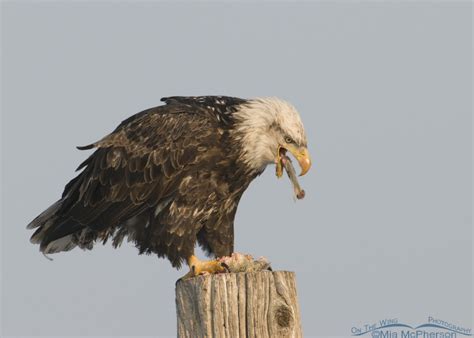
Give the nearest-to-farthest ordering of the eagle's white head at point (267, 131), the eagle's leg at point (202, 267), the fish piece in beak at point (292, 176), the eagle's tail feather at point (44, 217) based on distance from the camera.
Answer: the eagle's leg at point (202, 267) → the fish piece in beak at point (292, 176) → the eagle's white head at point (267, 131) → the eagle's tail feather at point (44, 217)

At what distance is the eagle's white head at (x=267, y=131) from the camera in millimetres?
7531

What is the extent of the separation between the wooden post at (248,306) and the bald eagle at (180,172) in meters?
2.15

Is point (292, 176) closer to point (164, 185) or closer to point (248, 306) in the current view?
point (164, 185)

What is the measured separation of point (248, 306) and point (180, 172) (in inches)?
111

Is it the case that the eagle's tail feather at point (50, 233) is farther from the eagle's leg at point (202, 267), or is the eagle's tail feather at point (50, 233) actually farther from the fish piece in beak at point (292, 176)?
the fish piece in beak at point (292, 176)

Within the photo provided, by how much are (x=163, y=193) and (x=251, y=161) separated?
86 cm

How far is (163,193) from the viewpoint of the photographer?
766cm

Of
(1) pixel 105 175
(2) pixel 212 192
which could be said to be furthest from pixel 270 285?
(1) pixel 105 175

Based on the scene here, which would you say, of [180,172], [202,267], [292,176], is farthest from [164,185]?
[292,176]

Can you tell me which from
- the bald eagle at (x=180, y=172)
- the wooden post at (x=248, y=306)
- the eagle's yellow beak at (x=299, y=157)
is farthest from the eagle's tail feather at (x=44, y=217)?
the wooden post at (x=248, y=306)

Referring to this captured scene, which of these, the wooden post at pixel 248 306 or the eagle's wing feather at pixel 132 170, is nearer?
the wooden post at pixel 248 306

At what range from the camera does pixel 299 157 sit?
24.1ft

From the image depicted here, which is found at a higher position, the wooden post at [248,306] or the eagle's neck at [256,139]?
the eagle's neck at [256,139]

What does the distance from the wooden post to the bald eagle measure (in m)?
2.15
